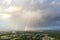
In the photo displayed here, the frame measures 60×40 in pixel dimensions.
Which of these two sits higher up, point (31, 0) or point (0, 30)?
point (31, 0)

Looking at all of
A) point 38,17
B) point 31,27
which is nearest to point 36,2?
point 38,17

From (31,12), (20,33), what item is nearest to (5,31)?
(20,33)

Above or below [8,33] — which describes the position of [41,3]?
above

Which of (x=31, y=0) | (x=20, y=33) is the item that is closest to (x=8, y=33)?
(x=20, y=33)

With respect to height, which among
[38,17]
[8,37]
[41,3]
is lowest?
[8,37]

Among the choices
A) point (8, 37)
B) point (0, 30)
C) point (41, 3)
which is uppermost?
point (41, 3)

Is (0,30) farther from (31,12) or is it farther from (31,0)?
(31,0)

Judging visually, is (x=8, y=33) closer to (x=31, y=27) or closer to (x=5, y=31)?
(x=5, y=31)
